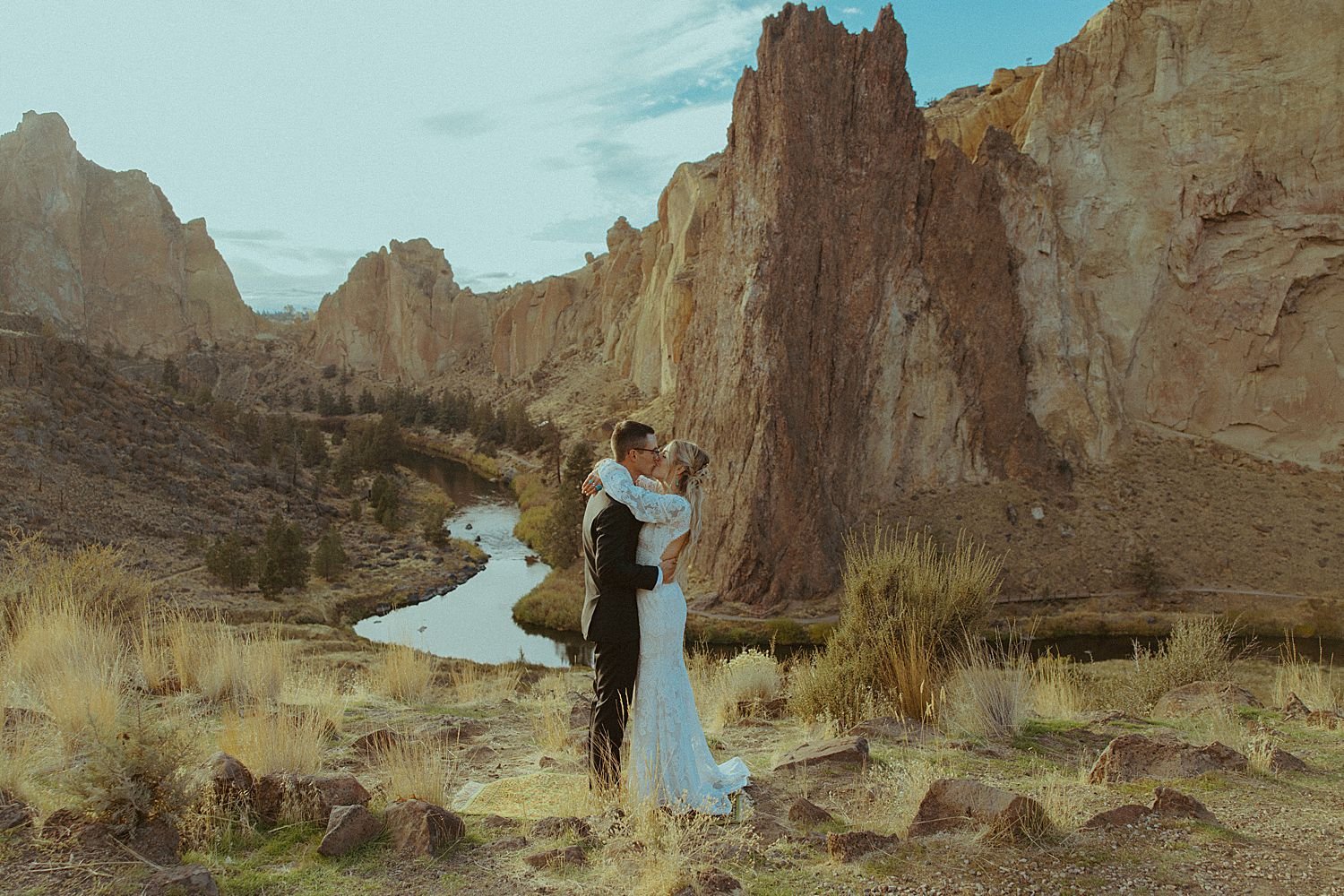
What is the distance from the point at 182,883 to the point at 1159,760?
525cm

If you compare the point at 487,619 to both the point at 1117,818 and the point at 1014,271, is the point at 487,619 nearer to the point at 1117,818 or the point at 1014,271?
the point at 1014,271

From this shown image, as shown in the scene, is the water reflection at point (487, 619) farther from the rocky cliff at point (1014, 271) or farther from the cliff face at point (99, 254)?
the cliff face at point (99, 254)

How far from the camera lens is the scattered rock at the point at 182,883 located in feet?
11.7

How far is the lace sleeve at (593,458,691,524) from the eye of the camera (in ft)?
15.6

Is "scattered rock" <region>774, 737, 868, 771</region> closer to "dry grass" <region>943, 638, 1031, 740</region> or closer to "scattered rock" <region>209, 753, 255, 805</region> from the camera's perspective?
"dry grass" <region>943, 638, 1031, 740</region>

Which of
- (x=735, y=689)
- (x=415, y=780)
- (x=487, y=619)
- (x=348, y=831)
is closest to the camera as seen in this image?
(x=348, y=831)

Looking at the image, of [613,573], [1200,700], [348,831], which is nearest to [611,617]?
[613,573]

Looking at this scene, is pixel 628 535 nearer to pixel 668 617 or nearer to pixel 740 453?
pixel 668 617

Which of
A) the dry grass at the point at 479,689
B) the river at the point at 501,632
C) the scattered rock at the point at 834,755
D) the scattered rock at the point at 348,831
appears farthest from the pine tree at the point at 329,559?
the scattered rock at the point at 348,831

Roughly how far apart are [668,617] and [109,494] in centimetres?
2667

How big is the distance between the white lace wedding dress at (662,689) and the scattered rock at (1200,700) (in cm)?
525

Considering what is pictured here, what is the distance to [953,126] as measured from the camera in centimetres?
4231

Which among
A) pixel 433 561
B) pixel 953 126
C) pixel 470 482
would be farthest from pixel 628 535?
pixel 470 482

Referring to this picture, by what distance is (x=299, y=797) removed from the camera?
457cm
